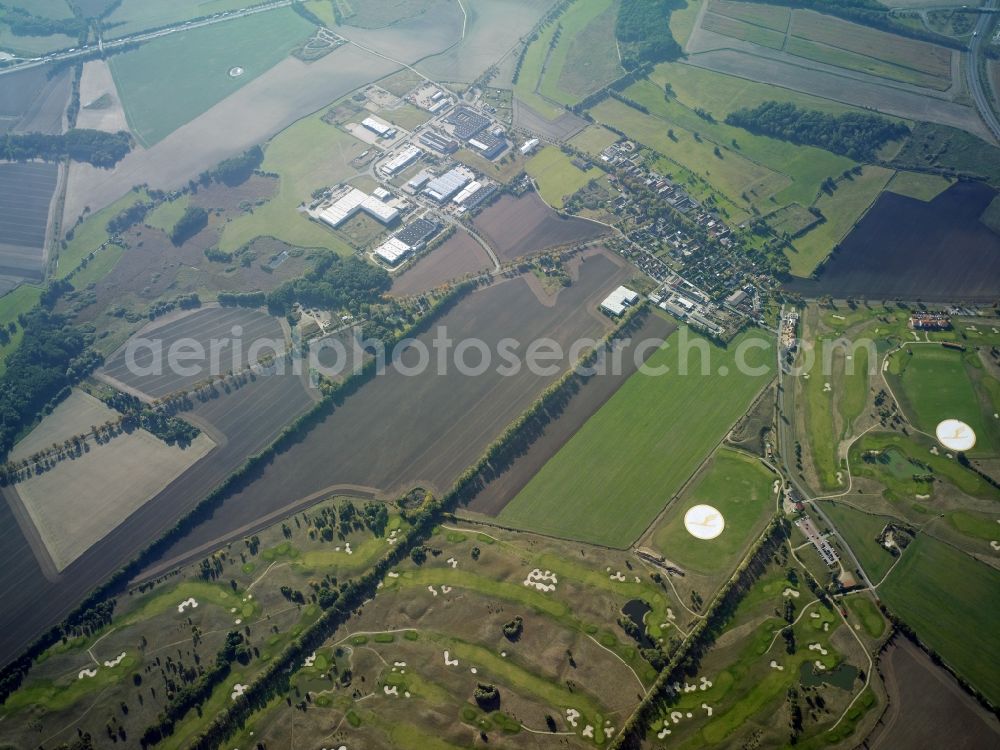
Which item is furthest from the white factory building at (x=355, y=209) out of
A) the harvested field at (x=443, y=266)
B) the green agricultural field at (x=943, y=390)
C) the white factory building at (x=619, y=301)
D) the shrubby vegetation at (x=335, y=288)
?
the green agricultural field at (x=943, y=390)

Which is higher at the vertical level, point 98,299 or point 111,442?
point 98,299

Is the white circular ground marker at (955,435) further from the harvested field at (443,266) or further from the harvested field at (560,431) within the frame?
the harvested field at (443,266)

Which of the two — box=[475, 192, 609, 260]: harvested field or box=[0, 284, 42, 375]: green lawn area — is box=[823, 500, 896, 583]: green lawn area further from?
box=[0, 284, 42, 375]: green lawn area

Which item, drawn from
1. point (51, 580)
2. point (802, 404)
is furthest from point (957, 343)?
point (51, 580)

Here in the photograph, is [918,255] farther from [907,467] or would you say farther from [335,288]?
[335,288]

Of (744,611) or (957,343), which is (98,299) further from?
(957,343)

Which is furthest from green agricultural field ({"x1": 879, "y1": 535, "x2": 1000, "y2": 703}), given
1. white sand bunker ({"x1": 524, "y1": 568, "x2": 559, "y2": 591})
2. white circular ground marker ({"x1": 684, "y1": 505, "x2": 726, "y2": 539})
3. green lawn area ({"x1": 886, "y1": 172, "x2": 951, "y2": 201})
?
green lawn area ({"x1": 886, "y1": 172, "x2": 951, "y2": 201})
